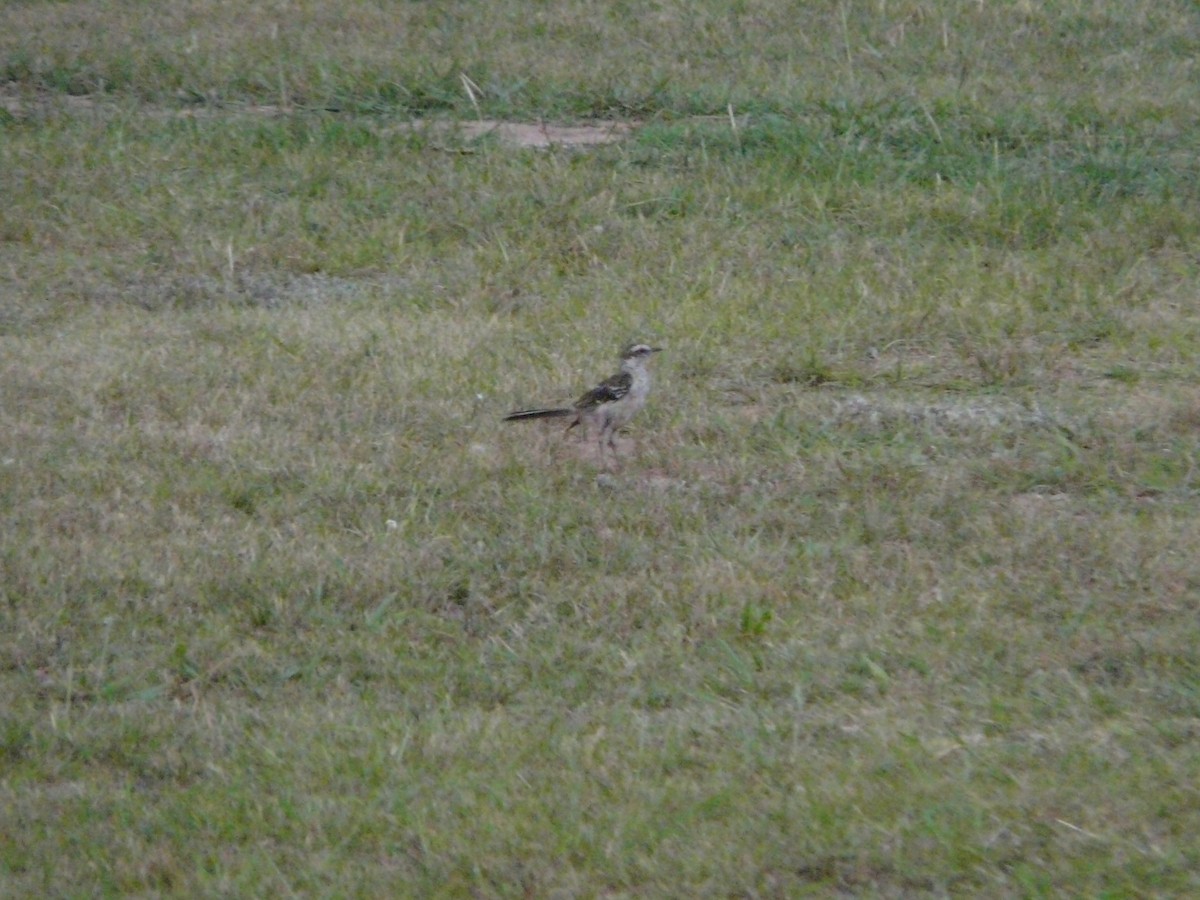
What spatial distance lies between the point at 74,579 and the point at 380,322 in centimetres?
333

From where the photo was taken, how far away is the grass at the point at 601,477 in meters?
4.84

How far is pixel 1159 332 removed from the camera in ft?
29.2

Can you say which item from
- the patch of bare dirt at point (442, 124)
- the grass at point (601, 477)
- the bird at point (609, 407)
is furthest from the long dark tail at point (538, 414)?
the patch of bare dirt at point (442, 124)

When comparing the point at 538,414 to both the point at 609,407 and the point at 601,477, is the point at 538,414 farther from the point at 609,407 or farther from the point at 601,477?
the point at 601,477

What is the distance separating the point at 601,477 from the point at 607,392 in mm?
418

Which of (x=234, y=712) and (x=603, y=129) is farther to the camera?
(x=603, y=129)

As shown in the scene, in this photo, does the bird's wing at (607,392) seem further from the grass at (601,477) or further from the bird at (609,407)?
the grass at (601,477)

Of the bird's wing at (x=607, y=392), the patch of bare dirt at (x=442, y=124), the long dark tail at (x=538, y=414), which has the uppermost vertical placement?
the bird's wing at (x=607, y=392)

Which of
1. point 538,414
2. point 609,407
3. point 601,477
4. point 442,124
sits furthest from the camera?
point 442,124

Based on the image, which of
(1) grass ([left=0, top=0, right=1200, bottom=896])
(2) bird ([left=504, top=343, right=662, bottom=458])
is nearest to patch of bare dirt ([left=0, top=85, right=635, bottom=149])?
(1) grass ([left=0, top=0, right=1200, bottom=896])

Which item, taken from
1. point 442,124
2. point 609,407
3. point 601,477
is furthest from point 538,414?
point 442,124

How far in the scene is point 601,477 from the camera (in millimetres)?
7355

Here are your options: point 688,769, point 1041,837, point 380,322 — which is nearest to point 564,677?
point 688,769

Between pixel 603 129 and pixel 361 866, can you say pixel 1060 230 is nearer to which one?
pixel 603 129
